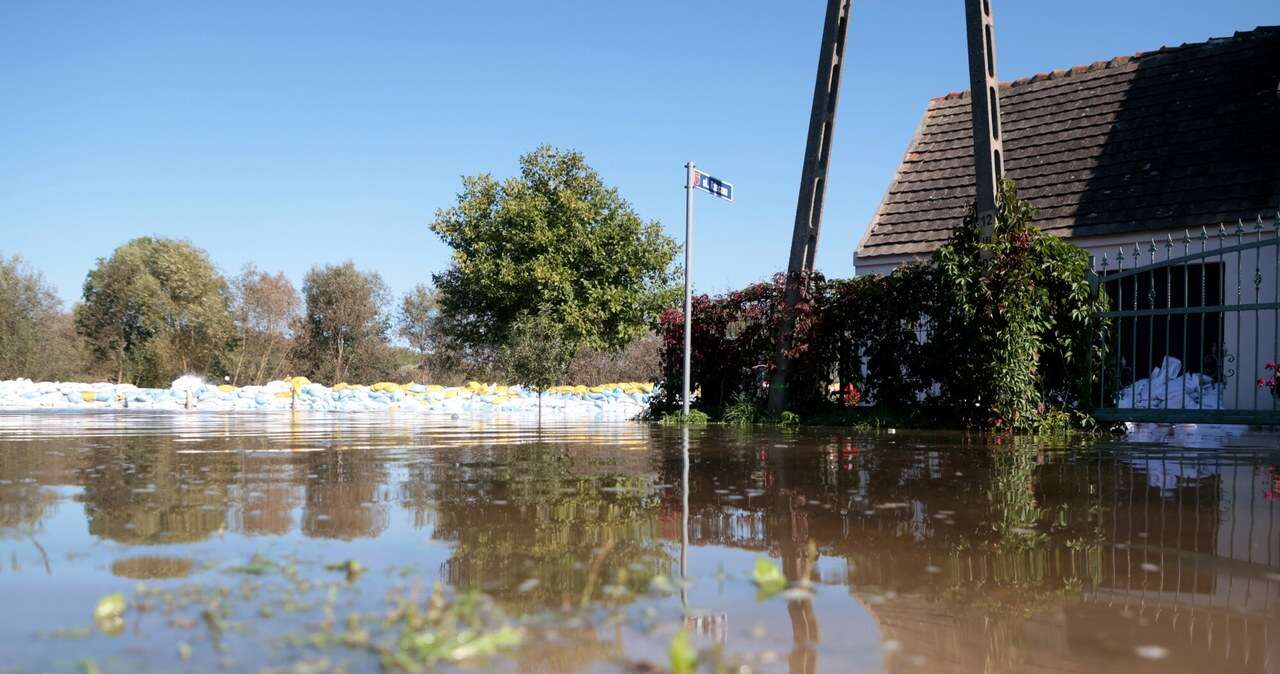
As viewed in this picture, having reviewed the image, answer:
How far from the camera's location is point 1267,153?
1323cm

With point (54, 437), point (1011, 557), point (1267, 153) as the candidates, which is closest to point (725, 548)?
point (1011, 557)

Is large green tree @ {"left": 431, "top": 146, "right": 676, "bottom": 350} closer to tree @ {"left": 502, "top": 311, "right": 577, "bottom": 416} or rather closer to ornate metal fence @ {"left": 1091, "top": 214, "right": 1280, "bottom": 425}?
tree @ {"left": 502, "top": 311, "right": 577, "bottom": 416}

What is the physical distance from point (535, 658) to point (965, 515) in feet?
8.58

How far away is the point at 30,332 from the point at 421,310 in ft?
57.4

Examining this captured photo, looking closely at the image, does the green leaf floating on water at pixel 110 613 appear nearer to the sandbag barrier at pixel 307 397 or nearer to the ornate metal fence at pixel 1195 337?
the ornate metal fence at pixel 1195 337

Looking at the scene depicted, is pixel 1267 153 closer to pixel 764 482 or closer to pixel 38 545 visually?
pixel 764 482

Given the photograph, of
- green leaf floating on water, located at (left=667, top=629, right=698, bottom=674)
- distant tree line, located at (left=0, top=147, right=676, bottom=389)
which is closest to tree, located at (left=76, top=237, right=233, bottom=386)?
distant tree line, located at (left=0, top=147, right=676, bottom=389)

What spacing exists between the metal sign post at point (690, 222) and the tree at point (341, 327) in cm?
3258

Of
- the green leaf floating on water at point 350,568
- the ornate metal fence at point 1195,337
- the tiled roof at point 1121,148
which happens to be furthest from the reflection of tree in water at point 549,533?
the tiled roof at point 1121,148

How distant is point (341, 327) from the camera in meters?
44.9

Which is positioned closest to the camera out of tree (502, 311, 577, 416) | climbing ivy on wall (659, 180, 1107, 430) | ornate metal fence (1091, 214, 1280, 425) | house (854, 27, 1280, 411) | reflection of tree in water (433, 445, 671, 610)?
reflection of tree in water (433, 445, 671, 610)

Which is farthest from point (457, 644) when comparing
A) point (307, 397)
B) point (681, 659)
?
point (307, 397)

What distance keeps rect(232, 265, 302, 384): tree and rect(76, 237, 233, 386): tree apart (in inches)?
33.6

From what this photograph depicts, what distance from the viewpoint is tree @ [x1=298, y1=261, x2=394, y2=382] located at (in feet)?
146
